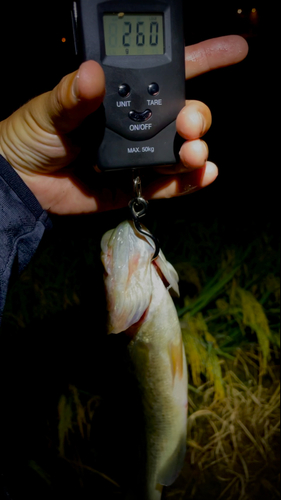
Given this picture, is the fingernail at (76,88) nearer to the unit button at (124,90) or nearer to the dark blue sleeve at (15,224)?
the unit button at (124,90)

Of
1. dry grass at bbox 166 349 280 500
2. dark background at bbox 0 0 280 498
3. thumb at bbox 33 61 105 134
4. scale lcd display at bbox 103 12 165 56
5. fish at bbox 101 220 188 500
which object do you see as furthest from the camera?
dark background at bbox 0 0 280 498

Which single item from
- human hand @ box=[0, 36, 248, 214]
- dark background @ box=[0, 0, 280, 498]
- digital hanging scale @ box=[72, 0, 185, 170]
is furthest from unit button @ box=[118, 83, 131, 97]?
dark background @ box=[0, 0, 280, 498]

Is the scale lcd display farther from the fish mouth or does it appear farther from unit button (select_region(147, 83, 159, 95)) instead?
the fish mouth

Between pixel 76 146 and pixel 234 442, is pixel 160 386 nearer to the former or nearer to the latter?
pixel 76 146

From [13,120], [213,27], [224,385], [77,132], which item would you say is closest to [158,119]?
[77,132]

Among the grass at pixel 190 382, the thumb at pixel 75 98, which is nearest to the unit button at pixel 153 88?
the thumb at pixel 75 98

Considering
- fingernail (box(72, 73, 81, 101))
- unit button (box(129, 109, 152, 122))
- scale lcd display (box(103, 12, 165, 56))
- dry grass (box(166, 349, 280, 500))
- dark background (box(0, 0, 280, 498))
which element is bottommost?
dry grass (box(166, 349, 280, 500))

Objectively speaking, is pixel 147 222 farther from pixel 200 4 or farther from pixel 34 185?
pixel 200 4
